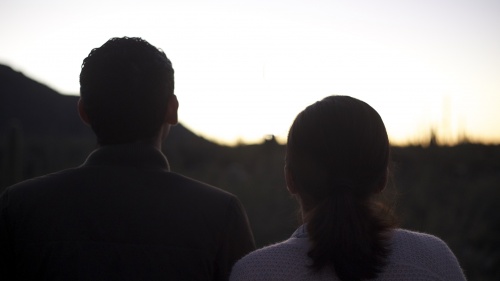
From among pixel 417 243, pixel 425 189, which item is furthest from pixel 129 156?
pixel 425 189

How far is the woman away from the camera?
91.2 inches

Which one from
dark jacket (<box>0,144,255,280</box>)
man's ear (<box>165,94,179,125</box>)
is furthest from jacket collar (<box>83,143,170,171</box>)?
man's ear (<box>165,94,179,125</box>)

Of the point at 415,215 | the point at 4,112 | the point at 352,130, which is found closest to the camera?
the point at 352,130

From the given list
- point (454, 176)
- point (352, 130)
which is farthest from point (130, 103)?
point (454, 176)

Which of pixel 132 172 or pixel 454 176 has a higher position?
pixel 132 172

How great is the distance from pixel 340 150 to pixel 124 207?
803 millimetres

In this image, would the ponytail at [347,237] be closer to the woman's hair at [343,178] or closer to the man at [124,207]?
the woman's hair at [343,178]

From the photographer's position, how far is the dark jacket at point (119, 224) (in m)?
2.43

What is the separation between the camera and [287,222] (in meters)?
10.7

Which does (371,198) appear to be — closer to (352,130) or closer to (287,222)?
(352,130)

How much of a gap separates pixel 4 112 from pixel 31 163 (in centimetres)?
2046

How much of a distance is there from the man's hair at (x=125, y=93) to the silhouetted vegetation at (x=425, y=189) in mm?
3923

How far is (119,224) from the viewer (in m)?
2.46

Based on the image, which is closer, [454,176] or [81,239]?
[81,239]
